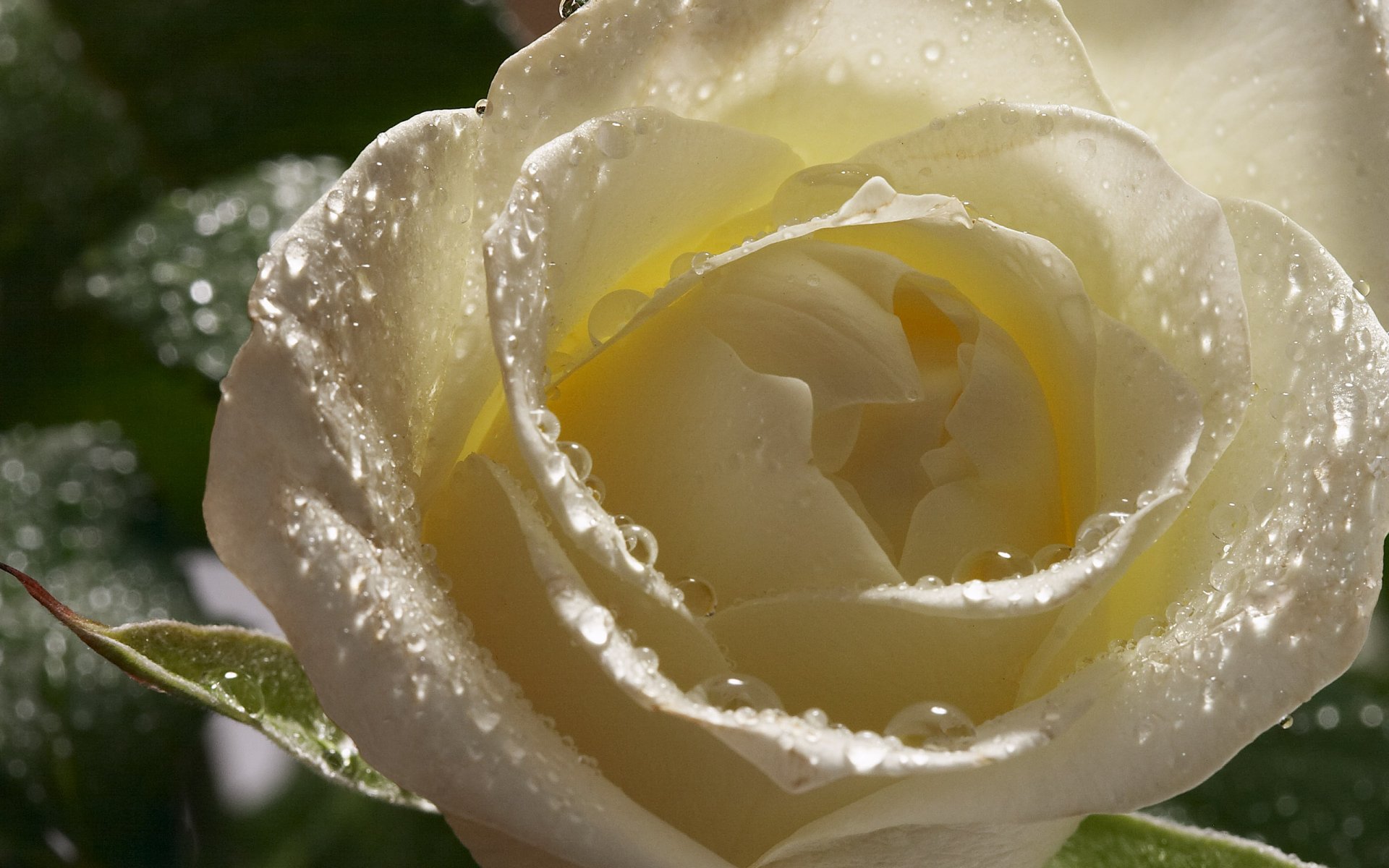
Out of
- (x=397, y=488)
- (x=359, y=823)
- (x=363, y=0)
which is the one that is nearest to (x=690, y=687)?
(x=397, y=488)

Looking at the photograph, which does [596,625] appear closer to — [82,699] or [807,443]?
[807,443]

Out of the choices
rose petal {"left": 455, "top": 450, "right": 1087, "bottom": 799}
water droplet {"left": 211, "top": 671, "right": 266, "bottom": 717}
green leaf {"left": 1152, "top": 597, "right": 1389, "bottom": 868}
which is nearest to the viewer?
rose petal {"left": 455, "top": 450, "right": 1087, "bottom": 799}

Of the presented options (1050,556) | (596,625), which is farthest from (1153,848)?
(596,625)

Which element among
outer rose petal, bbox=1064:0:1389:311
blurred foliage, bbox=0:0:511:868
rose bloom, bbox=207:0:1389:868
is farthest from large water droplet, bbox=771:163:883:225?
blurred foliage, bbox=0:0:511:868

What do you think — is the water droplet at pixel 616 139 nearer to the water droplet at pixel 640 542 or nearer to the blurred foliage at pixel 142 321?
the water droplet at pixel 640 542

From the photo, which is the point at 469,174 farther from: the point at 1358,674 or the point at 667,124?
the point at 1358,674

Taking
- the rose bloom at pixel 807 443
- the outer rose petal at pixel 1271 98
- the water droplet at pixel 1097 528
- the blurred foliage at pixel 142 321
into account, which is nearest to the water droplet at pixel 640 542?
the rose bloom at pixel 807 443

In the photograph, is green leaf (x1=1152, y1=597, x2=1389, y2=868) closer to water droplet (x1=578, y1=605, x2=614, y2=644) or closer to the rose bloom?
the rose bloom
